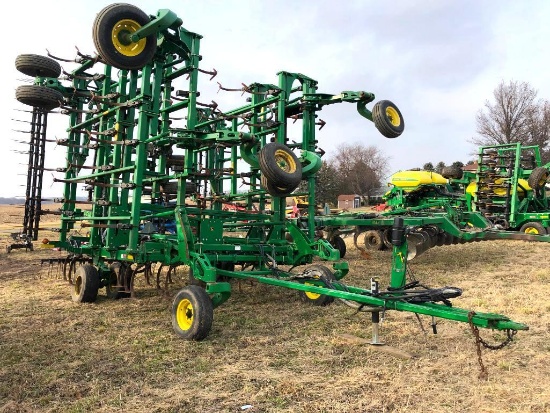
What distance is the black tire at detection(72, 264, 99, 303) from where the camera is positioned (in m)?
6.66

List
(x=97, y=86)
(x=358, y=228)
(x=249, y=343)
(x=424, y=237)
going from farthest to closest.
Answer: (x=358, y=228) → (x=424, y=237) → (x=97, y=86) → (x=249, y=343)

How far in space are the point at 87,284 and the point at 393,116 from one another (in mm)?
5594

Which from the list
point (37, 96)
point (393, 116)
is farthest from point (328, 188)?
point (37, 96)

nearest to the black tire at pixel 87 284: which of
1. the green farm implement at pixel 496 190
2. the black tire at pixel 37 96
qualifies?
the black tire at pixel 37 96

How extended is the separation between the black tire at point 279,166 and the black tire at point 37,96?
4.07m

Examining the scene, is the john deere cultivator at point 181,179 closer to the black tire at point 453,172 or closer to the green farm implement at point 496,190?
the green farm implement at point 496,190

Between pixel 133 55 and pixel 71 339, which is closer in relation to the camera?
pixel 71 339

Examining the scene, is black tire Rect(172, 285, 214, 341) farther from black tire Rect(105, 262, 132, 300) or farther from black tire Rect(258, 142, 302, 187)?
black tire Rect(105, 262, 132, 300)

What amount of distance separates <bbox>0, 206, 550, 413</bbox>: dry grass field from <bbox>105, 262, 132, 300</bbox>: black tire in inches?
8.2

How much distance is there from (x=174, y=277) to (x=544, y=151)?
35099 millimetres

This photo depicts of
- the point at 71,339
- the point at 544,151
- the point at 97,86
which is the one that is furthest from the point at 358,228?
the point at 544,151

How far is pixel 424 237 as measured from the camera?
916 centimetres

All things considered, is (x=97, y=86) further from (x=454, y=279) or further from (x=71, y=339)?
(x=454, y=279)

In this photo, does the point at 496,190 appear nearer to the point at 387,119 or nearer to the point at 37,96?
the point at 387,119
